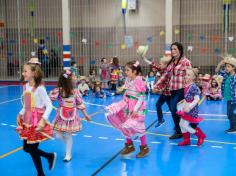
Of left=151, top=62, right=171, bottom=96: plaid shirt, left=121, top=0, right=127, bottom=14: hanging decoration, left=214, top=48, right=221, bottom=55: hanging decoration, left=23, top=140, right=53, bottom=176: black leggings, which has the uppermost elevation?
left=121, top=0, right=127, bottom=14: hanging decoration

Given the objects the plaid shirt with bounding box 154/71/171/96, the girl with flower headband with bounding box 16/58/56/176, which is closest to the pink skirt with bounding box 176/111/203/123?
the plaid shirt with bounding box 154/71/171/96

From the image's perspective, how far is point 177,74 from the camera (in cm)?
591

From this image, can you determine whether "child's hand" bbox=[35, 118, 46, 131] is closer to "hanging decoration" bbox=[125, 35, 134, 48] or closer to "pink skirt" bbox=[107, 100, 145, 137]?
"pink skirt" bbox=[107, 100, 145, 137]

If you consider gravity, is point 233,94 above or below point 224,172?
above

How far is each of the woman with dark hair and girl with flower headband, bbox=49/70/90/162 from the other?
1.79m

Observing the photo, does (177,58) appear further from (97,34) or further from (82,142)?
(97,34)

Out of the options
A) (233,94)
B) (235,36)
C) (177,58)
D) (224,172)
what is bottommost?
(224,172)

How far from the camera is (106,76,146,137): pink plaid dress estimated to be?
495 centimetres

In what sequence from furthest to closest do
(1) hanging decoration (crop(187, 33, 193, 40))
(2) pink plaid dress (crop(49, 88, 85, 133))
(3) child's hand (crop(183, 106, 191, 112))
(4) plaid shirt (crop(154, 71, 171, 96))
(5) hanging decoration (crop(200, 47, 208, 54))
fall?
(1) hanging decoration (crop(187, 33, 193, 40)) < (5) hanging decoration (crop(200, 47, 208, 54)) < (4) plaid shirt (crop(154, 71, 171, 96)) < (3) child's hand (crop(183, 106, 191, 112)) < (2) pink plaid dress (crop(49, 88, 85, 133))

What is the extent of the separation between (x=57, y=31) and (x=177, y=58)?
10.4 metres

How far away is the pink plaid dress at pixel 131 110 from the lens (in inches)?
195

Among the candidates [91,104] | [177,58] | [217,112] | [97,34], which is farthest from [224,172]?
[97,34]

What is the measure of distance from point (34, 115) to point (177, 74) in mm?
2686

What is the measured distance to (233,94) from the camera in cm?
647
